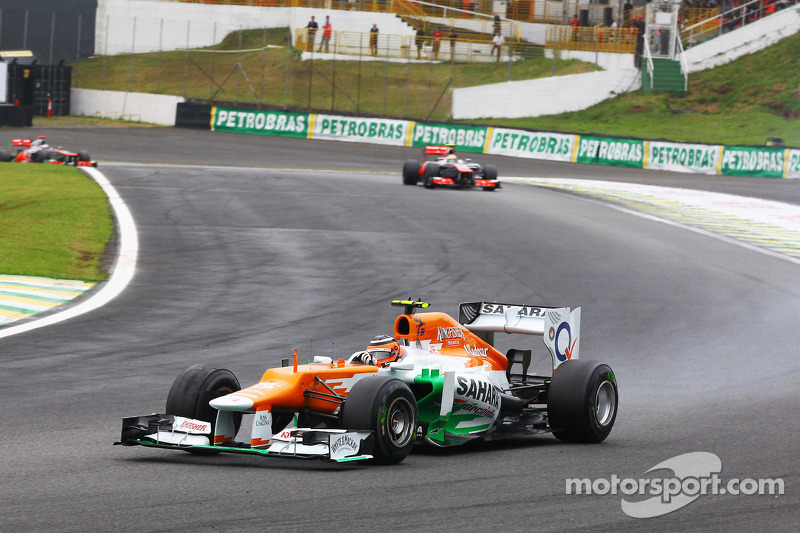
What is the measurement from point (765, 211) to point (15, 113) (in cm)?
3376

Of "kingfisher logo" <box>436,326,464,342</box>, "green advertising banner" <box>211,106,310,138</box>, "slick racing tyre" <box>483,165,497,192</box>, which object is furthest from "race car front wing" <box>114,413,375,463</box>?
"green advertising banner" <box>211,106,310,138</box>

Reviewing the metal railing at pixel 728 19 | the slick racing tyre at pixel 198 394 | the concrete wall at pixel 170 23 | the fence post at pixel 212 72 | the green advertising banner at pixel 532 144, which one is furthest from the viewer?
the concrete wall at pixel 170 23

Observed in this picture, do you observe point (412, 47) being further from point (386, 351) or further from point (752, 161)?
point (386, 351)

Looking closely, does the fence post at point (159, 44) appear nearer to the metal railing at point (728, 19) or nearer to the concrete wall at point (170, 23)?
the concrete wall at point (170, 23)

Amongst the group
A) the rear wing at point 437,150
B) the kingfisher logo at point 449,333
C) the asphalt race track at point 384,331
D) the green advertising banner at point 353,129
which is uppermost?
the green advertising banner at point 353,129

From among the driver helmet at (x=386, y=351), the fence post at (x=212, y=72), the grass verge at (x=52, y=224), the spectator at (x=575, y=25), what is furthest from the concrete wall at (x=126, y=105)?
the driver helmet at (x=386, y=351)

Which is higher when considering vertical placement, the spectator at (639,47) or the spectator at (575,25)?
the spectator at (575,25)

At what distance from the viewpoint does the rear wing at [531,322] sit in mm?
9438

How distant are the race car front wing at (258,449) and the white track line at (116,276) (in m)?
6.10

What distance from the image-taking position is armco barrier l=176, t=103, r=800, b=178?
138 ft

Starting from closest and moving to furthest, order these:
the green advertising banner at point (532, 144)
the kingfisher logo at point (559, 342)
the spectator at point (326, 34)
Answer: the kingfisher logo at point (559, 342) < the green advertising banner at point (532, 144) < the spectator at point (326, 34)

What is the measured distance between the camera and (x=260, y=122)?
50.6m

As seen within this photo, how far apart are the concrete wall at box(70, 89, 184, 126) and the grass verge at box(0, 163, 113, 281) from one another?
70.0 feet

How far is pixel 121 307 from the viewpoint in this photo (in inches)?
603
